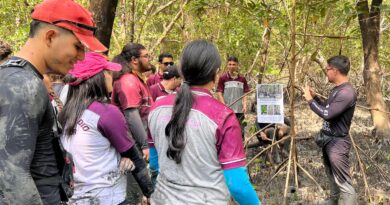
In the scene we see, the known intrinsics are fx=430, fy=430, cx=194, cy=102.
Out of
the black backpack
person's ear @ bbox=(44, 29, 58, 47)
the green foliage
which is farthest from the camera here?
the green foliage

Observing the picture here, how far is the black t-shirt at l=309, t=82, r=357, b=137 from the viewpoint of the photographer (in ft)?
13.3

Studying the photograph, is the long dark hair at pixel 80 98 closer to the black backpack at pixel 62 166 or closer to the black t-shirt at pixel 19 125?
the black backpack at pixel 62 166

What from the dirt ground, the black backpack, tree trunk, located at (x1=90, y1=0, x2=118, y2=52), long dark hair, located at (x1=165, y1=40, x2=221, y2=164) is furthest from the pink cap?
the dirt ground

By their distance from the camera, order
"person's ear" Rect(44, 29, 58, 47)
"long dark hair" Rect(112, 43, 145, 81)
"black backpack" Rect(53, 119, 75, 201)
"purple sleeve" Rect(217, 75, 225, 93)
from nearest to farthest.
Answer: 1. "person's ear" Rect(44, 29, 58, 47)
2. "black backpack" Rect(53, 119, 75, 201)
3. "long dark hair" Rect(112, 43, 145, 81)
4. "purple sleeve" Rect(217, 75, 225, 93)

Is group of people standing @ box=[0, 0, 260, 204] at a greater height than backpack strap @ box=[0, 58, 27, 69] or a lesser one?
lesser

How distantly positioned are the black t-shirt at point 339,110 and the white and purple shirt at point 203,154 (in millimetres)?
2319

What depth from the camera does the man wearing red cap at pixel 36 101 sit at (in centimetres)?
139

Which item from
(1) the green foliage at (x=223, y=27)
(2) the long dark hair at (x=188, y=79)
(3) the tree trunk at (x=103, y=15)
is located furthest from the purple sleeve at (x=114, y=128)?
(1) the green foliage at (x=223, y=27)

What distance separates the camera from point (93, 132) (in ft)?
7.70

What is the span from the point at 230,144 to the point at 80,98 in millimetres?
940

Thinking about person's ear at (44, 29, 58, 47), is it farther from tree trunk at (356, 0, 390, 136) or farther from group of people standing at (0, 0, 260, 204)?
tree trunk at (356, 0, 390, 136)

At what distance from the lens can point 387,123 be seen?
830 centimetres

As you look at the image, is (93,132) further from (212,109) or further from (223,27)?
(223,27)

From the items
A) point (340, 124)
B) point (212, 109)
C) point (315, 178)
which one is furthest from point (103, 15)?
point (315, 178)
